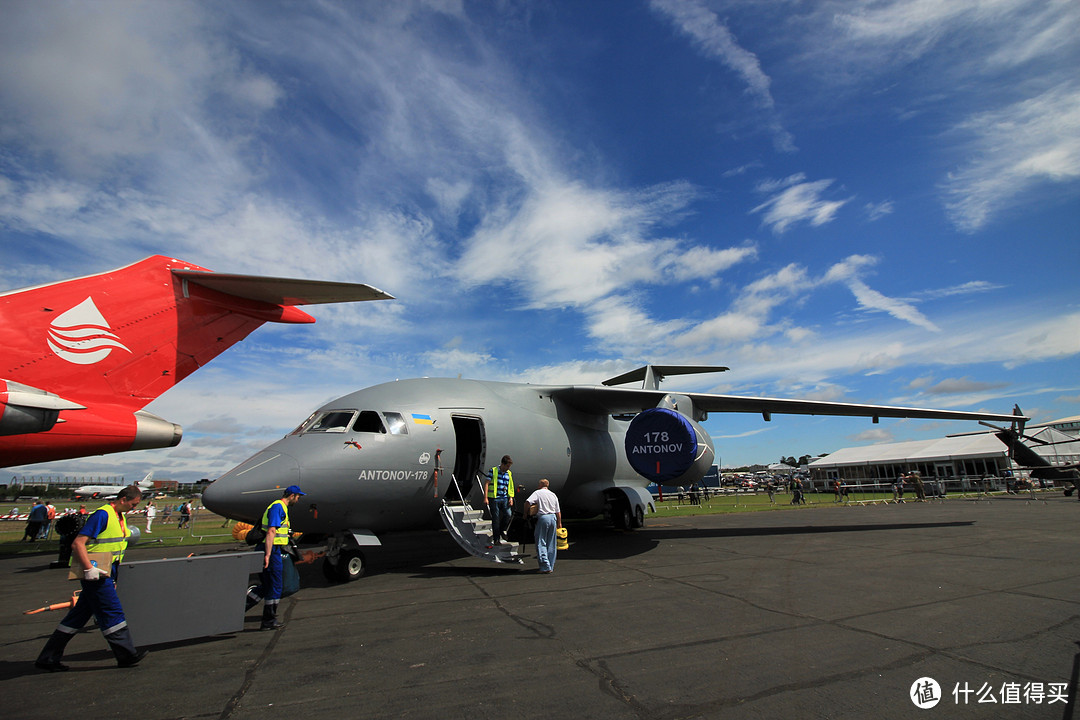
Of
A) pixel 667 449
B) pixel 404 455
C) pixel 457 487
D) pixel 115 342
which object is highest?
pixel 115 342

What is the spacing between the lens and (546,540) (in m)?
8.65

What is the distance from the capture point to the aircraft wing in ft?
40.6

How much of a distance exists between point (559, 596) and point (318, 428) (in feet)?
15.5

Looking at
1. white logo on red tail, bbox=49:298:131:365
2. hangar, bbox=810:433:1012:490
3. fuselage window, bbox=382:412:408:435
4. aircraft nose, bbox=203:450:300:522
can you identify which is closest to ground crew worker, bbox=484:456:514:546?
fuselage window, bbox=382:412:408:435

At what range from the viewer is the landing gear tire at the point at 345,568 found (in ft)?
27.5

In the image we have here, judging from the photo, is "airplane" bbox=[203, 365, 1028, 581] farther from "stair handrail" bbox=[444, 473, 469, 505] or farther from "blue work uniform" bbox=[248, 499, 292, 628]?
"blue work uniform" bbox=[248, 499, 292, 628]

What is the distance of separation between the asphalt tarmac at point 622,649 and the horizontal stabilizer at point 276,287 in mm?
5260

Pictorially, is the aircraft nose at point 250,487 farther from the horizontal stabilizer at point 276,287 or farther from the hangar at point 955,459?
the hangar at point 955,459

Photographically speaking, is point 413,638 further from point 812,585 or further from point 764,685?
point 812,585

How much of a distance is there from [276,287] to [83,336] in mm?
3254

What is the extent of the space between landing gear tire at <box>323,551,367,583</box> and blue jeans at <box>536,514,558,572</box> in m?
2.94

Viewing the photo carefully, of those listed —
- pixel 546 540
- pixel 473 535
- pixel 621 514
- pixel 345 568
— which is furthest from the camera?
pixel 621 514

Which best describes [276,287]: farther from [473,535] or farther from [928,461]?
[928,461]

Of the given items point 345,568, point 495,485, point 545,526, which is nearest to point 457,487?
point 495,485
